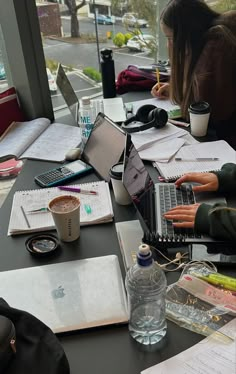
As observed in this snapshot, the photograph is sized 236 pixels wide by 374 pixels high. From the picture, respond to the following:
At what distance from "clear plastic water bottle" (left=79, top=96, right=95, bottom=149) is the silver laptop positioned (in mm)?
694

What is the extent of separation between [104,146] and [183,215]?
1.49 feet

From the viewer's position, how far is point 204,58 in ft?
5.75

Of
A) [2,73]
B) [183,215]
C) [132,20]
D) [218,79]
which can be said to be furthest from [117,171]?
[132,20]

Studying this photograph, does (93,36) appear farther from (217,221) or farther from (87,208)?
(217,221)

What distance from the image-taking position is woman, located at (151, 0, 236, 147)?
1.74 meters

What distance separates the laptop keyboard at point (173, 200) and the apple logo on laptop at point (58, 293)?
316 mm

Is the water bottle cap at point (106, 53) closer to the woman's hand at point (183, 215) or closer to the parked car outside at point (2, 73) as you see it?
the parked car outside at point (2, 73)

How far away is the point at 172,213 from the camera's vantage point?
1.09 metres

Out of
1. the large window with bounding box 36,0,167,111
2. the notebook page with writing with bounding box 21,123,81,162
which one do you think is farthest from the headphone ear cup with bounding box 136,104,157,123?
the large window with bounding box 36,0,167,111

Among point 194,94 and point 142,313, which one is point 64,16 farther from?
point 142,313

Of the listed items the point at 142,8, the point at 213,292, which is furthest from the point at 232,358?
the point at 142,8

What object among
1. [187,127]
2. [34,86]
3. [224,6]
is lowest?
[187,127]

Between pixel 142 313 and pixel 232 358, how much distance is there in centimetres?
20

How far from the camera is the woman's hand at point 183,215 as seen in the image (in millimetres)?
1052
